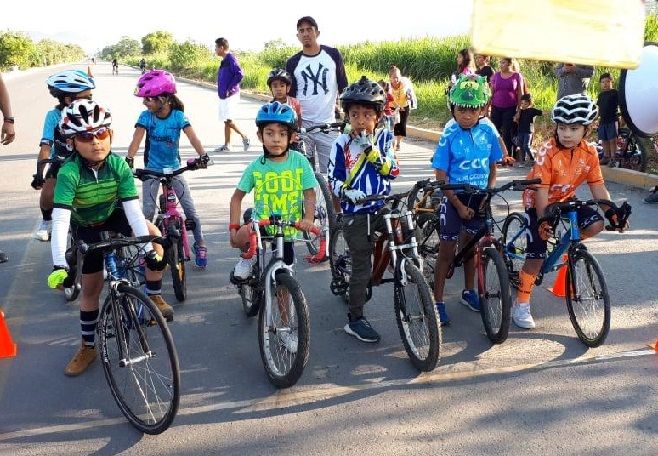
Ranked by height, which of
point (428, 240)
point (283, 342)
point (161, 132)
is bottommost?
point (283, 342)

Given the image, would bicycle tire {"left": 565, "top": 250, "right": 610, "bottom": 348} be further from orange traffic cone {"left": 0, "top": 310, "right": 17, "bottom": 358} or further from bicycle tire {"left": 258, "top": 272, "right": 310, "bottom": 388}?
orange traffic cone {"left": 0, "top": 310, "right": 17, "bottom": 358}

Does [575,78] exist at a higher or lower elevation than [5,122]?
higher

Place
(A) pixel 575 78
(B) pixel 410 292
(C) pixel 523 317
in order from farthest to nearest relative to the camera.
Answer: (A) pixel 575 78
(C) pixel 523 317
(B) pixel 410 292

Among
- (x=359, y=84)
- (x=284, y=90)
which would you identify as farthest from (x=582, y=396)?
(x=284, y=90)

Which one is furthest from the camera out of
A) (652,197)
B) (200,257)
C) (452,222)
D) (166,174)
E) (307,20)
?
(652,197)

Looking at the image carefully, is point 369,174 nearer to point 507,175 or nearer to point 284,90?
point 284,90

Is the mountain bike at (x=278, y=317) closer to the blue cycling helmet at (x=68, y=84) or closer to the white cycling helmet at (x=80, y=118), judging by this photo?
the white cycling helmet at (x=80, y=118)

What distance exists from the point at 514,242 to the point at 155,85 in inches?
127

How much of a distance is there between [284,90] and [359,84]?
2731 millimetres

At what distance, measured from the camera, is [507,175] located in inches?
375

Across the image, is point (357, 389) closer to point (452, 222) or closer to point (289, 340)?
point (289, 340)

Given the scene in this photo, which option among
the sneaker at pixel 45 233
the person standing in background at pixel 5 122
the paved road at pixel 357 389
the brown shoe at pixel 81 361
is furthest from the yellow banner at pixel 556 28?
the sneaker at pixel 45 233

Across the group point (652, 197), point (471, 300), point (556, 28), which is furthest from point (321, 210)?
point (556, 28)

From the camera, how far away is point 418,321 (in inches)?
155
